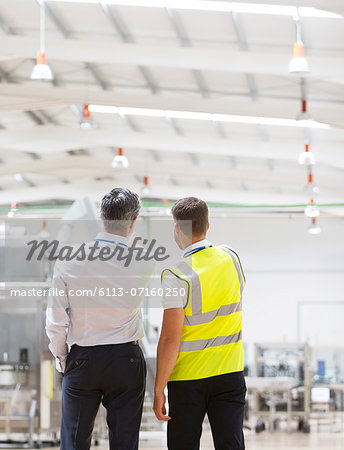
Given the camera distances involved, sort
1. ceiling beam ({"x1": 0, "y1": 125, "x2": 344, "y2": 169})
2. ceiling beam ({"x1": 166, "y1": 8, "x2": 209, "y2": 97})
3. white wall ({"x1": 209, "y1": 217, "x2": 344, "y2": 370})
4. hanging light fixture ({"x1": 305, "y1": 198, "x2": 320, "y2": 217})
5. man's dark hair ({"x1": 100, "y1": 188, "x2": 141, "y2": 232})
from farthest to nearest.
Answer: white wall ({"x1": 209, "y1": 217, "x2": 344, "y2": 370}) → ceiling beam ({"x1": 0, "y1": 125, "x2": 344, "y2": 169}) → hanging light fixture ({"x1": 305, "y1": 198, "x2": 320, "y2": 217}) → ceiling beam ({"x1": 166, "y1": 8, "x2": 209, "y2": 97}) → man's dark hair ({"x1": 100, "y1": 188, "x2": 141, "y2": 232})

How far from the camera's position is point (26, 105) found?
373 inches

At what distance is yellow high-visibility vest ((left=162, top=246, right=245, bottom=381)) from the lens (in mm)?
2512

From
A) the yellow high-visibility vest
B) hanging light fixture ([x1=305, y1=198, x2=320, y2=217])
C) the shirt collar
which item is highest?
hanging light fixture ([x1=305, y1=198, x2=320, y2=217])

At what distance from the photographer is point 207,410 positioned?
255 centimetres

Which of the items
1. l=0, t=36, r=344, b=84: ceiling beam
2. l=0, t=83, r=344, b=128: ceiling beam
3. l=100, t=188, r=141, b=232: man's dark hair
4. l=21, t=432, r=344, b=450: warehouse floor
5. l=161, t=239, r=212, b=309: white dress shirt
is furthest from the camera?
l=0, t=83, r=344, b=128: ceiling beam

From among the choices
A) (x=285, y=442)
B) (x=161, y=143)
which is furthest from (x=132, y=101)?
(x=285, y=442)

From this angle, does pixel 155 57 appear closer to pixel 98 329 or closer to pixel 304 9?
pixel 304 9

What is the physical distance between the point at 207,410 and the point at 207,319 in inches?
12.5

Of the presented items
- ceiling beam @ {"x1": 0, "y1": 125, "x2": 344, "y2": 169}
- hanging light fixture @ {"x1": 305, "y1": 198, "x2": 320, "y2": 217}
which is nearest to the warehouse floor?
hanging light fixture @ {"x1": 305, "y1": 198, "x2": 320, "y2": 217}

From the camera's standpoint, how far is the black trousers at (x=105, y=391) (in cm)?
250

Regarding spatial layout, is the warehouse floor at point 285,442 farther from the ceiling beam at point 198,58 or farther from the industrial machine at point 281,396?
the ceiling beam at point 198,58

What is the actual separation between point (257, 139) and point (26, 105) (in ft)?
13.6

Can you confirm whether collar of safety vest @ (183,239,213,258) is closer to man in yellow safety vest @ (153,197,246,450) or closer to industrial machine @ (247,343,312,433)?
man in yellow safety vest @ (153,197,246,450)

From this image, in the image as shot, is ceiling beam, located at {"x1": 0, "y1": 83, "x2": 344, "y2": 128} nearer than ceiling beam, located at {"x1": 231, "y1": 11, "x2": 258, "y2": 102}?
No
